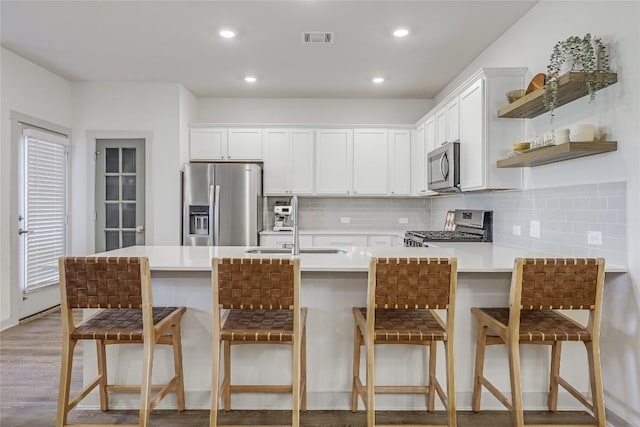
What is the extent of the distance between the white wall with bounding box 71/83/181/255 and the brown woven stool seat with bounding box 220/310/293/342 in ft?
10.4

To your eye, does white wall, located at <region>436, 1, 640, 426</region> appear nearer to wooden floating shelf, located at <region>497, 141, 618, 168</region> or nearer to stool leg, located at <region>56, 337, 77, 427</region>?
wooden floating shelf, located at <region>497, 141, 618, 168</region>

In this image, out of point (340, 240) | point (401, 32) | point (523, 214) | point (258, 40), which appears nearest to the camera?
point (523, 214)

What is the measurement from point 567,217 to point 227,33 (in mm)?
2968

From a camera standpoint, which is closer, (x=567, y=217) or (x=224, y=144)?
(x=567, y=217)

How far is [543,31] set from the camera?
2938 millimetres

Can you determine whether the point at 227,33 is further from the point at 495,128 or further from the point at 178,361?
the point at 178,361

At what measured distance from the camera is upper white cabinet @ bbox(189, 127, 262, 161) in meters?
5.29

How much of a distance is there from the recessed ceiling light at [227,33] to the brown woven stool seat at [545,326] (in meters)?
2.92

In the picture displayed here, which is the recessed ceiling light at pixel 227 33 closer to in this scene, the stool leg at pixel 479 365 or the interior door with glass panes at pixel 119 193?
the interior door with glass panes at pixel 119 193

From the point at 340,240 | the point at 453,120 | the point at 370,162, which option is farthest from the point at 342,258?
the point at 370,162

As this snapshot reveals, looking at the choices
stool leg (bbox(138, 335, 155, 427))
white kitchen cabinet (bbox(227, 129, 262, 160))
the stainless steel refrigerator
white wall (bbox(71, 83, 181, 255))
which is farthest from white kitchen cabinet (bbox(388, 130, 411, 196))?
stool leg (bbox(138, 335, 155, 427))

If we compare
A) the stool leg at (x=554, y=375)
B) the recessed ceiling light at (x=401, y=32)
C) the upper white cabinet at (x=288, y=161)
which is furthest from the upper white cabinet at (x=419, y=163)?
the stool leg at (x=554, y=375)

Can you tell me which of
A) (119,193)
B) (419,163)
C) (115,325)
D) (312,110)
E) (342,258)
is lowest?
(115,325)

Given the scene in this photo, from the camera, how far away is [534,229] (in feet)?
9.96
